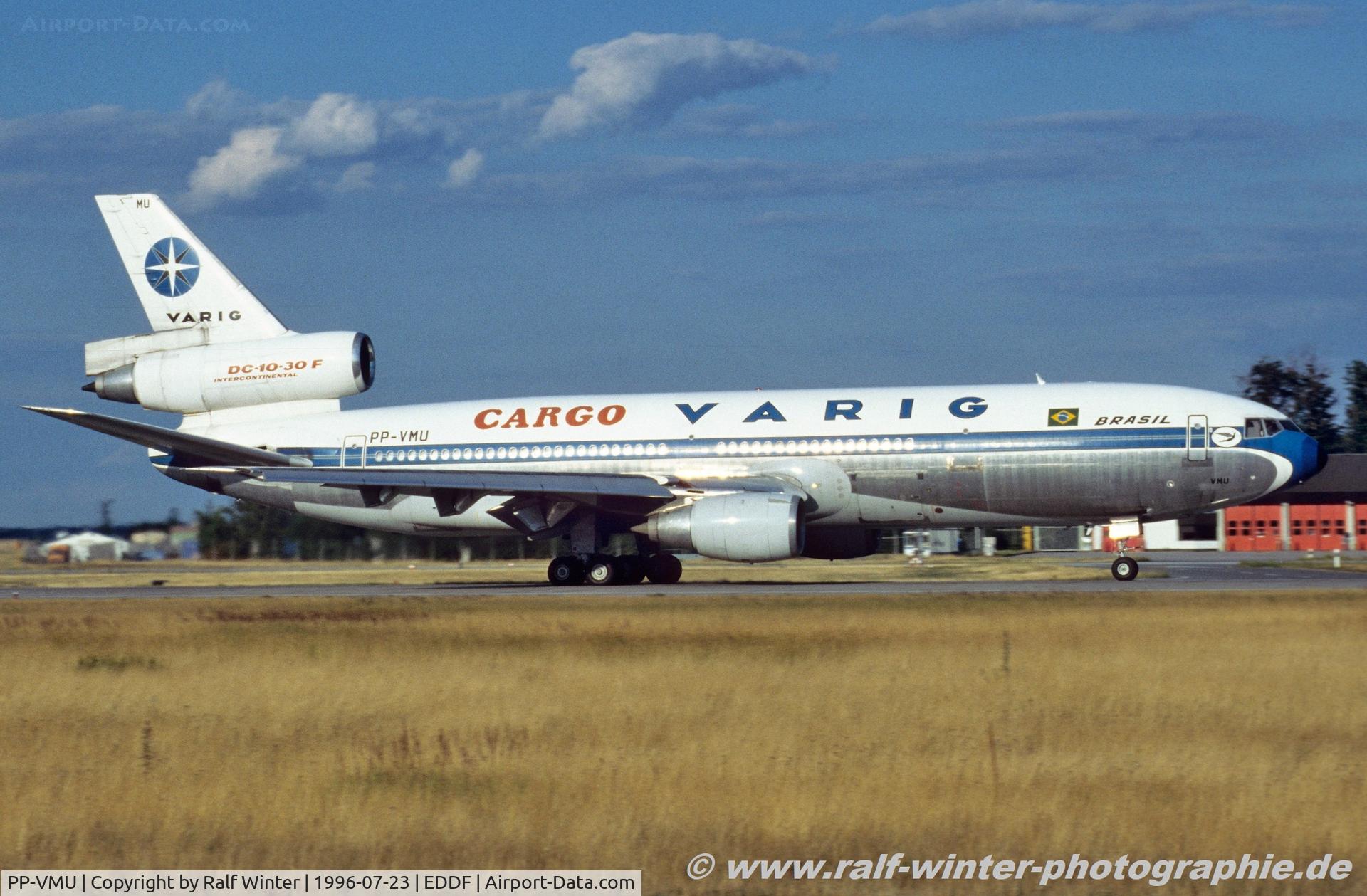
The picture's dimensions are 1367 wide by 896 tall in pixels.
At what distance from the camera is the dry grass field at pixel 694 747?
355 inches

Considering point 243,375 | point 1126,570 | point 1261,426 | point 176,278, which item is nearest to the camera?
point 1261,426

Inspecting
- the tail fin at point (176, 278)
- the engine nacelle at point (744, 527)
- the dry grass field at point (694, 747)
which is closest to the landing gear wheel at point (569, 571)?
the engine nacelle at point (744, 527)

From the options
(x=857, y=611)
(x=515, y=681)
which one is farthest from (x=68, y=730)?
(x=857, y=611)

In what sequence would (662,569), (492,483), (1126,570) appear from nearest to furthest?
(492,483) → (1126,570) → (662,569)

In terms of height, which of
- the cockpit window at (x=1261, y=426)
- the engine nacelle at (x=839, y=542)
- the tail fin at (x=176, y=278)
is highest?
the tail fin at (x=176, y=278)

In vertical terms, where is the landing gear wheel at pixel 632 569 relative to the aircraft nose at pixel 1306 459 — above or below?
below

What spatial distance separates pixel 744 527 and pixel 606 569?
15.4 ft

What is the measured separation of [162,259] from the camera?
35.4 meters

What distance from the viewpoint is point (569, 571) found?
32.5 m

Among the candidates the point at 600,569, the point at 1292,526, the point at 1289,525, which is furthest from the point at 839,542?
the point at 1292,526

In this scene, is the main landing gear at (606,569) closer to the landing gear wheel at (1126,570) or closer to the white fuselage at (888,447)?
the white fuselage at (888,447)

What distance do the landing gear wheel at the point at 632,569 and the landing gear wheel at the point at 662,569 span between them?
19 centimetres

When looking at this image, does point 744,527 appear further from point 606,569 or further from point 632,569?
point 632,569

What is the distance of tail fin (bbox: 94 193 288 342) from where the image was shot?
3509 cm
